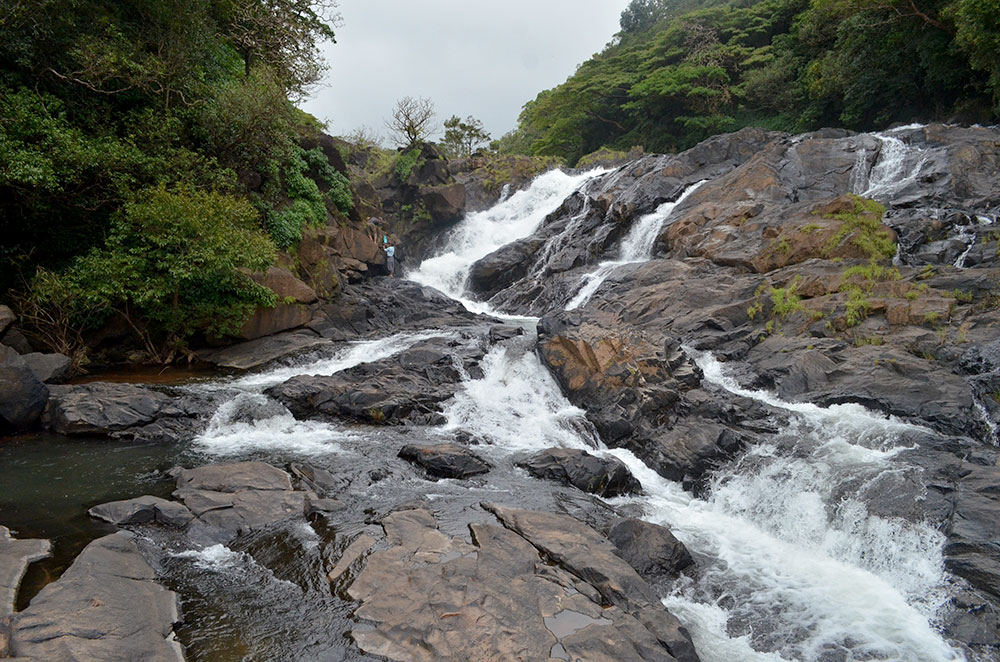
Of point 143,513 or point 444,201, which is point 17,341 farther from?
point 444,201

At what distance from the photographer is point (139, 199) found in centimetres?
1326

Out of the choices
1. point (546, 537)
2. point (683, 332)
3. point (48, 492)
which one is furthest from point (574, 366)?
point (48, 492)

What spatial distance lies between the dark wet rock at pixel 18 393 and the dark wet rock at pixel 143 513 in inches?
170

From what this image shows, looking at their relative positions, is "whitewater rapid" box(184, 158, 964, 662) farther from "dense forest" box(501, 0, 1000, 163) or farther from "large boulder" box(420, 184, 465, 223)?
"large boulder" box(420, 184, 465, 223)

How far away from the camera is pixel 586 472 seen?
917 centimetres

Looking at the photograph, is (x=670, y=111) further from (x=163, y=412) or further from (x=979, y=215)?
(x=163, y=412)

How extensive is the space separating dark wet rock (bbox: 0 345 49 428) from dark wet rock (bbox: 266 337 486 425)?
4.00 meters

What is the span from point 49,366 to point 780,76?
1403 inches

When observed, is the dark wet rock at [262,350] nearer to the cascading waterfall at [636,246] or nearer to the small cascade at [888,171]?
the cascading waterfall at [636,246]

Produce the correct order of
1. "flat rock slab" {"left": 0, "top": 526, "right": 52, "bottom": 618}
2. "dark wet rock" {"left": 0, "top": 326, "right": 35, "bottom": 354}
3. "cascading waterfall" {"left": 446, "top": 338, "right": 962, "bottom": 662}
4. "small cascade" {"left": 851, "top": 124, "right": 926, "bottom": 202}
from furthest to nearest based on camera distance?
1. "small cascade" {"left": 851, "top": 124, "right": 926, "bottom": 202}
2. "dark wet rock" {"left": 0, "top": 326, "right": 35, "bottom": 354}
3. "cascading waterfall" {"left": 446, "top": 338, "right": 962, "bottom": 662}
4. "flat rock slab" {"left": 0, "top": 526, "right": 52, "bottom": 618}

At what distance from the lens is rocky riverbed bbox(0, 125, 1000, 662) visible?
206 inches

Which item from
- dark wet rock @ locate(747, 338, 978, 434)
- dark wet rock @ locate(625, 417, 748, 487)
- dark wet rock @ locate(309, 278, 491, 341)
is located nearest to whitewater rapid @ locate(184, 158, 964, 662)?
dark wet rock @ locate(625, 417, 748, 487)

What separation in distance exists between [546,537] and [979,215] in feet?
54.1

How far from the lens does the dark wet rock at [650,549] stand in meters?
6.76
